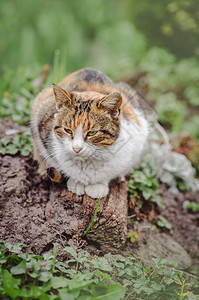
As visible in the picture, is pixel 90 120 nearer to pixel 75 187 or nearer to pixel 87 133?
pixel 87 133

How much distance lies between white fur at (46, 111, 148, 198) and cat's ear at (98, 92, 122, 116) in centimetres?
18

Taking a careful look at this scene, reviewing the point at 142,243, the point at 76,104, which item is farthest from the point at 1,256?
the point at 142,243

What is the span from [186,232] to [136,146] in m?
1.02

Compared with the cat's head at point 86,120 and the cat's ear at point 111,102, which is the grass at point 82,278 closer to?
the cat's head at point 86,120

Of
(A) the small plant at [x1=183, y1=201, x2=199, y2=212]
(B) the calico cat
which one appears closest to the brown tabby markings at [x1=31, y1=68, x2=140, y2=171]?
(B) the calico cat

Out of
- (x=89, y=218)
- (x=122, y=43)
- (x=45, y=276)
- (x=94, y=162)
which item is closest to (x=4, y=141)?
(x=94, y=162)

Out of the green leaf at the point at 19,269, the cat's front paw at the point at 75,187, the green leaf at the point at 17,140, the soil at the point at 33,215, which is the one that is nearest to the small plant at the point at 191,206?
the soil at the point at 33,215

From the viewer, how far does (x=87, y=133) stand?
5.59 ft

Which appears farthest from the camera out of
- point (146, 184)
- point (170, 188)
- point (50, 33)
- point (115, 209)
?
point (50, 33)

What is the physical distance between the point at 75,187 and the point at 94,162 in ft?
0.71

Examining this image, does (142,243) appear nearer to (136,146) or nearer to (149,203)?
(149,203)

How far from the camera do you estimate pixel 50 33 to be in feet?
14.5

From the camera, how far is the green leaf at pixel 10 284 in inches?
49.5

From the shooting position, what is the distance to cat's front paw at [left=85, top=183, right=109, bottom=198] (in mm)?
1863
